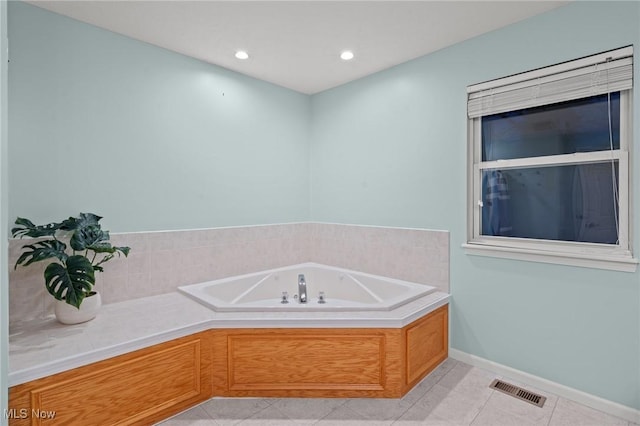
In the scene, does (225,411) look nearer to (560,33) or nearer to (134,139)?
(134,139)

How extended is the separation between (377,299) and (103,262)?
6.73ft

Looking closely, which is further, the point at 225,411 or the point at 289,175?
the point at 289,175

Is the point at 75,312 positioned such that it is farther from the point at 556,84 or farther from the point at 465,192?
the point at 556,84

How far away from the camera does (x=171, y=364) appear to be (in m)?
1.97

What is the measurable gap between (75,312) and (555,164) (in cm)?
322

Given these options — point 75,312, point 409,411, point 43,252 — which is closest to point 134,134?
point 43,252

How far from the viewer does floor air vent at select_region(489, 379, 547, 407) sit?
6.93ft

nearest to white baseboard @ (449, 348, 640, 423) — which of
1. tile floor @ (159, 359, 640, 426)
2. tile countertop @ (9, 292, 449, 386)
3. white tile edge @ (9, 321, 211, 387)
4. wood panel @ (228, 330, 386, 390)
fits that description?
tile floor @ (159, 359, 640, 426)

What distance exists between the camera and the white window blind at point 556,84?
1.94 metres

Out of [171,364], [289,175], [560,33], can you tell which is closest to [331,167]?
[289,175]

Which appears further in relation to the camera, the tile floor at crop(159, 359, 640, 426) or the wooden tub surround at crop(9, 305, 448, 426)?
the wooden tub surround at crop(9, 305, 448, 426)

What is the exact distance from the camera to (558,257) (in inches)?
84.7

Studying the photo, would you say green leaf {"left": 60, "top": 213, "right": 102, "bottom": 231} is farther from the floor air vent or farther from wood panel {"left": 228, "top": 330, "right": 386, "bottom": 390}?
the floor air vent

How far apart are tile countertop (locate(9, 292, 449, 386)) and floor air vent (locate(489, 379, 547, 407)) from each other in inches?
24.7
